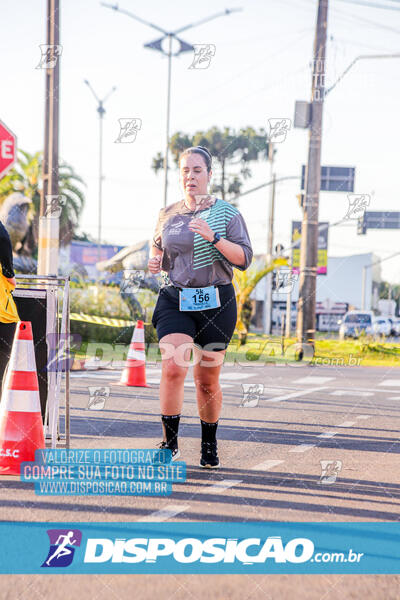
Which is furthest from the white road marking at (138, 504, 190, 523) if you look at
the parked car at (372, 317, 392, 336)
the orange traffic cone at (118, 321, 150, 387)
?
the parked car at (372, 317, 392, 336)

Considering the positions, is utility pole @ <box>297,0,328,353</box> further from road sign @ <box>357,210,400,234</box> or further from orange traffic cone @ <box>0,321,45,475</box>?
road sign @ <box>357,210,400,234</box>

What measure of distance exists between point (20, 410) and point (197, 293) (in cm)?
129

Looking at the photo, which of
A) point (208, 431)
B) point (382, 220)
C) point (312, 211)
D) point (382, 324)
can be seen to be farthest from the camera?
point (382, 324)

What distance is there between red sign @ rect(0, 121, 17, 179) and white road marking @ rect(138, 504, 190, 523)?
9956mm

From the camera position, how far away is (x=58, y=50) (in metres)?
13.6

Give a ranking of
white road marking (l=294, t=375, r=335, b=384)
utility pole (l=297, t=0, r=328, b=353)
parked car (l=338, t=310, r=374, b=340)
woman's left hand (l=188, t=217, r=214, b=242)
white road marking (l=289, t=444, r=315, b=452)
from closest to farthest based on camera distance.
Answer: woman's left hand (l=188, t=217, r=214, b=242), white road marking (l=289, t=444, r=315, b=452), white road marking (l=294, t=375, r=335, b=384), utility pole (l=297, t=0, r=328, b=353), parked car (l=338, t=310, r=374, b=340)

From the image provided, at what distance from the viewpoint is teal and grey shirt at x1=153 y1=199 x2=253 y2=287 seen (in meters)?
4.86

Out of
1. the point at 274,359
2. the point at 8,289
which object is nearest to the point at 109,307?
the point at 274,359

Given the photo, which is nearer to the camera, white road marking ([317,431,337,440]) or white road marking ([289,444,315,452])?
white road marking ([289,444,315,452])

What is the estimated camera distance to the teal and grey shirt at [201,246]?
16.0ft

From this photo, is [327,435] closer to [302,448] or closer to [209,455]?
[302,448]

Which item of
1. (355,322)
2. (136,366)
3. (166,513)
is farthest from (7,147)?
(355,322)

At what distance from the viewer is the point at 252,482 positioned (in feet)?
15.1
